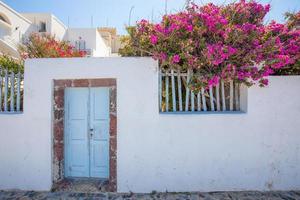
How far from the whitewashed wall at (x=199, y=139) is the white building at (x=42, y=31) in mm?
11281

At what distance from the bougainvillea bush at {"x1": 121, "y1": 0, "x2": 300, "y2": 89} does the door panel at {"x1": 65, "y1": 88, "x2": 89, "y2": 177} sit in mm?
1734

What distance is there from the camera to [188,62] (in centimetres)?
417

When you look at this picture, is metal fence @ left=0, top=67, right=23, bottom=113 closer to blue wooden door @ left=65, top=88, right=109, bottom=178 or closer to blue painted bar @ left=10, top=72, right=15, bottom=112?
blue painted bar @ left=10, top=72, right=15, bottom=112

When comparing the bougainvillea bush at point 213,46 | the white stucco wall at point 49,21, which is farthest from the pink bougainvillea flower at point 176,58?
the white stucco wall at point 49,21

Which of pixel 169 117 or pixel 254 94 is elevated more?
pixel 254 94

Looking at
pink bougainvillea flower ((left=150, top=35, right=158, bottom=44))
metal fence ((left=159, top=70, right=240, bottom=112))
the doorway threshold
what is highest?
pink bougainvillea flower ((left=150, top=35, right=158, bottom=44))

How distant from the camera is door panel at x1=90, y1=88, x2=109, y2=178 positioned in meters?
4.77

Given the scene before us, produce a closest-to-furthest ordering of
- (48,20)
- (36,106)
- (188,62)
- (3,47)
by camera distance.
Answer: (188,62)
(36,106)
(3,47)
(48,20)

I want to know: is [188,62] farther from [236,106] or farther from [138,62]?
[236,106]

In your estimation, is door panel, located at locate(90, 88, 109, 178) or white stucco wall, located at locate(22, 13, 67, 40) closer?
door panel, located at locate(90, 88, 109, 178)

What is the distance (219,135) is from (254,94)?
3.63 ft

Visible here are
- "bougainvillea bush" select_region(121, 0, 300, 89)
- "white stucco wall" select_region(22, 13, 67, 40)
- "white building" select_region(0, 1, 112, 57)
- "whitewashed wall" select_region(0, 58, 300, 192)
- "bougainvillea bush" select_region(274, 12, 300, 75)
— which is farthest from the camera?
"white stucco wall" select_region(22, 13, 67, 40)

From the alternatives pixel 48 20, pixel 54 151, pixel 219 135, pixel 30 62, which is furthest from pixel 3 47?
pixel 219 135

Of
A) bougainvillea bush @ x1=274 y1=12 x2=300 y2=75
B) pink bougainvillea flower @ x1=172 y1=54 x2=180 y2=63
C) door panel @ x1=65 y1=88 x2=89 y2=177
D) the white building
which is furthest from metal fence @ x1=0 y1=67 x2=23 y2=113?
the white building
